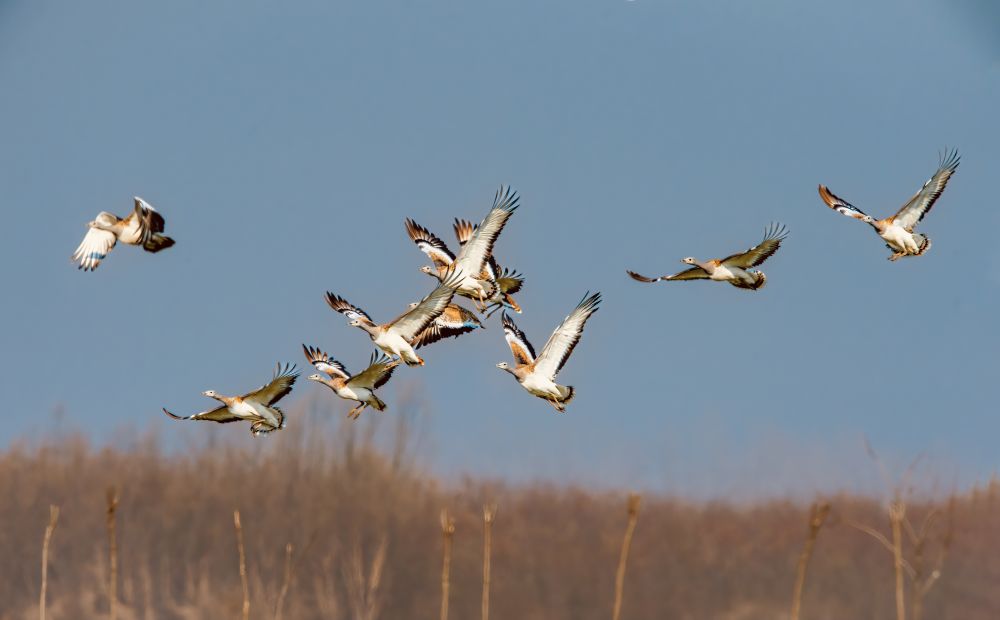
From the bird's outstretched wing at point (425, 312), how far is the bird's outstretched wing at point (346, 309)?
568 millimetres

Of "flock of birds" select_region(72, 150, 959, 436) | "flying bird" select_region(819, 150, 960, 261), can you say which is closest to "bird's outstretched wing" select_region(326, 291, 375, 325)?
"flock of birds" select_region(72, 150, 959, 436)

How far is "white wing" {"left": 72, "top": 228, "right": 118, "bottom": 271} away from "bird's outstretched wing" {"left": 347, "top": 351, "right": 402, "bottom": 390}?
3.88 m

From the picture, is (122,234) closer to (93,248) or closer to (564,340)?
(93,248)

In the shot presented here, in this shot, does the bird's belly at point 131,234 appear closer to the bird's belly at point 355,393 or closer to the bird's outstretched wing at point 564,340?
the bird's belly at point 355,393

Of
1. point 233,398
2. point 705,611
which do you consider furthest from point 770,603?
point 233,398

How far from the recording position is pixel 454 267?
66.2ft

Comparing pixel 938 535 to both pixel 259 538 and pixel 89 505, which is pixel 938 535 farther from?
pixel 89 505

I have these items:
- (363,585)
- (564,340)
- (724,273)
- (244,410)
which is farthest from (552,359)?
(363,585)

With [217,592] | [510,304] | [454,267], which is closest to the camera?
[454,267]

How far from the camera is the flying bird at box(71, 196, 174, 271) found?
18.4 metres

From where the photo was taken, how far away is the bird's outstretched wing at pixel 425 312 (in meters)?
19.5

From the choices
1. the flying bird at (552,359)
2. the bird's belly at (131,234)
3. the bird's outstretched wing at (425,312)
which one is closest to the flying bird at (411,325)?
the bird's outstretched wing at (425,312)

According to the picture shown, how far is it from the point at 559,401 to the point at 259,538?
54.3 ft

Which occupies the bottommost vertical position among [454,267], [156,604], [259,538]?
[156,604]
